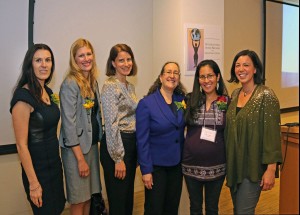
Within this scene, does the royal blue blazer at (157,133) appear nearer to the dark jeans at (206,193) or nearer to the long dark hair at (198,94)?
the long dark hair at (198,94)

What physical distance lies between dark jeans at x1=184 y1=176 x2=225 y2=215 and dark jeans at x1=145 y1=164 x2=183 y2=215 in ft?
0.36

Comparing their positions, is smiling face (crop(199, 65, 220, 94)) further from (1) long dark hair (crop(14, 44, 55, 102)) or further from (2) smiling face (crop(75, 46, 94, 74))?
(1) long dark hair (crop(14, 44, 55, 102))

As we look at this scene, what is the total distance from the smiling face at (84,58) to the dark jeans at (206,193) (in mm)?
1072

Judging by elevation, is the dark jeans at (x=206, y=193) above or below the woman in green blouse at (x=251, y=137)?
below

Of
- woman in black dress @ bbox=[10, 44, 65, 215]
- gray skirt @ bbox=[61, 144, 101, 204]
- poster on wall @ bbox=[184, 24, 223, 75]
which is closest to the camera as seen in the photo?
woman in black dress @ bbox=[10, 44, 65, 215]

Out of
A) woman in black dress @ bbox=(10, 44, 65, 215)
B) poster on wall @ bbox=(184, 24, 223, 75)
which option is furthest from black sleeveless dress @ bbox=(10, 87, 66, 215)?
poster on wall @ bbox=(184, 24, 223, 75)

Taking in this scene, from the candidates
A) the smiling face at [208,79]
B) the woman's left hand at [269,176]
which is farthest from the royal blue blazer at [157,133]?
the woman's left hand at [269,176]

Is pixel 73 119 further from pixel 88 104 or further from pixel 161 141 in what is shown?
pixel 161 141

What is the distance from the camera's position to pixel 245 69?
6.47 ft

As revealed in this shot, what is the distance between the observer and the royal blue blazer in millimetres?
2123

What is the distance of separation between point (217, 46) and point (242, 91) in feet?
4.68

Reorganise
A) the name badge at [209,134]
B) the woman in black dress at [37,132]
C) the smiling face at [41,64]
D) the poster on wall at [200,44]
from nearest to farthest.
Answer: the woman in black dress at [37,132] → the smiling face at [41,64] → the name badge at [209,134] → the poster on wall at [200,44]

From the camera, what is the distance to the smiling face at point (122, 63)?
223 cm

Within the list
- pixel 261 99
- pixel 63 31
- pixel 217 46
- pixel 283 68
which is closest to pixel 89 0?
pixel 63 31
